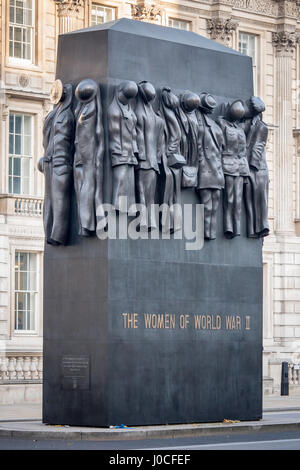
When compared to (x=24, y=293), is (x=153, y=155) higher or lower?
higher

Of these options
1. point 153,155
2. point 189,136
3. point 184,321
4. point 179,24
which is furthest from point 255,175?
point 179,24

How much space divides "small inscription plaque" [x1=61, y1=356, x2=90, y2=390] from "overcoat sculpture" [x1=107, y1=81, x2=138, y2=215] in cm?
293

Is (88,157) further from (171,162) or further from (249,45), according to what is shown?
(249,45)

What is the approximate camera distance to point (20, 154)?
154 feet

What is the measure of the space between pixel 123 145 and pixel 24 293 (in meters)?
19.0

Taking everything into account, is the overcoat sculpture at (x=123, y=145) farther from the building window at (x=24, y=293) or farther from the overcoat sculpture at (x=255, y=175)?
the building window at (x=24, y=293)

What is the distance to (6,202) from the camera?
4609 centimetres

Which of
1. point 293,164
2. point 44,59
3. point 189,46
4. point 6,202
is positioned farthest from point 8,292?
point 189,46

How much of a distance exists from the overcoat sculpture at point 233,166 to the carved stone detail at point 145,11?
20.7m

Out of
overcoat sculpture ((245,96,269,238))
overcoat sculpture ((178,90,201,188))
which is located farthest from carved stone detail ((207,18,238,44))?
overcoat sculpture ((178,90,201,188))

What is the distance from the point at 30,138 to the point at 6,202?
2396 millimetres

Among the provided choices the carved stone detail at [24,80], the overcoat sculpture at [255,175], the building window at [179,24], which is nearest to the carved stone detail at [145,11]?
the building window at [179,24]

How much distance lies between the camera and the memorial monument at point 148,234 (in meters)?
28.0
